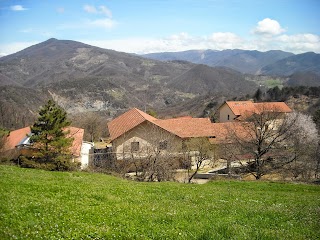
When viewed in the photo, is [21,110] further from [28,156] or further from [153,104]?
[153,104]

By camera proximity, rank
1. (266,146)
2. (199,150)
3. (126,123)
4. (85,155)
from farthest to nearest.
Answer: (126,123)
(85,155)
(266,146)
(199,150)

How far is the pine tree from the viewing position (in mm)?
29047

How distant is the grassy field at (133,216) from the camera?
8438 mm

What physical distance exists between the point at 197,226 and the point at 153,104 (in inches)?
6984

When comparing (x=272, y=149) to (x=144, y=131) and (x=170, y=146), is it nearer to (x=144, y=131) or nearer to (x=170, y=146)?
(x=170, y=146)

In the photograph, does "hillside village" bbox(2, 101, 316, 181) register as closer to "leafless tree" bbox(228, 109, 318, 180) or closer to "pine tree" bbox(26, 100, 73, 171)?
"leafless tree" bbox(228, 109, 318, 180)

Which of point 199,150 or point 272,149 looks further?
point 272,149

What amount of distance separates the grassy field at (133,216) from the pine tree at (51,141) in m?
15.6

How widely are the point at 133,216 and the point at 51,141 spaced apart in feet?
72.1

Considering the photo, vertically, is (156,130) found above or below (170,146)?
above

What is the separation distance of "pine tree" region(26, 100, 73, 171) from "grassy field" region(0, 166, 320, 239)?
15.6 metres

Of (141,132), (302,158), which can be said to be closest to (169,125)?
(141,132)

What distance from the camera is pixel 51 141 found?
98.0ft

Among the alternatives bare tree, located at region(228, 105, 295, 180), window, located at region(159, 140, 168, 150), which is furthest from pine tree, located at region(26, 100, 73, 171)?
bare tree, located at region(228, 105, 295, 180)
